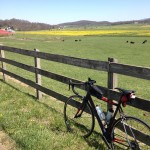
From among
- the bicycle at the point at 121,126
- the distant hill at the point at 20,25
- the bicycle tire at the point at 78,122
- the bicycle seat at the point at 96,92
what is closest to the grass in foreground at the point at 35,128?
the bicycle tire at the point at 78,122

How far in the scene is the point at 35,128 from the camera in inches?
237

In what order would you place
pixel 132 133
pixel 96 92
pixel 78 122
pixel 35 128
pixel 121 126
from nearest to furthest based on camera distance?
1. pixel 132 133
2. pixel 121 126
3. pixel 96 92
4. pixel 35 128
5. pixel 78 122

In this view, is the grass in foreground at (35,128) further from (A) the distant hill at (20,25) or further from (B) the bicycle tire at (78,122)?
(A) the distant hill at (20,25)

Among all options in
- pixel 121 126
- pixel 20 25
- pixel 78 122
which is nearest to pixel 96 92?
pixel 121 126

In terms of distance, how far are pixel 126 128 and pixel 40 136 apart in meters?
1.60

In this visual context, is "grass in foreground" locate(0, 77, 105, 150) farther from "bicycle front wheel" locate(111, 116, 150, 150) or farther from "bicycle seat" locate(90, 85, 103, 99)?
"bicycle seat" locate(90, 85, 103, 99)

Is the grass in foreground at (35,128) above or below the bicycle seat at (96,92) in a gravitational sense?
below

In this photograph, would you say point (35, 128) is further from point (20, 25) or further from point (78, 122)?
point (20, 25)

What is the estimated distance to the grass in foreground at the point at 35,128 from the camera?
528cm

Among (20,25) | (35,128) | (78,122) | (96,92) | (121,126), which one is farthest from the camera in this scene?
(20,25)

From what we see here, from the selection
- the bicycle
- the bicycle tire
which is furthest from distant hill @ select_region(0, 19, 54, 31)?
the bicycle

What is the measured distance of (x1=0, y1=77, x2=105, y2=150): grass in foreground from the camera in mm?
5281

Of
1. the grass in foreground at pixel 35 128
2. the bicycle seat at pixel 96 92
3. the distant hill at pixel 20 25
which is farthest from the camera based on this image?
the distant hill at pixel 20 25

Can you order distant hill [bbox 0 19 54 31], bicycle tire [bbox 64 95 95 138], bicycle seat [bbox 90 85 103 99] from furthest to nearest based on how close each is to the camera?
distant hill [bbox 0 19 54 31]
bicycle tire [bbox 64 95 95 138]
bicycle seat [bbox 90 85 103 99]
